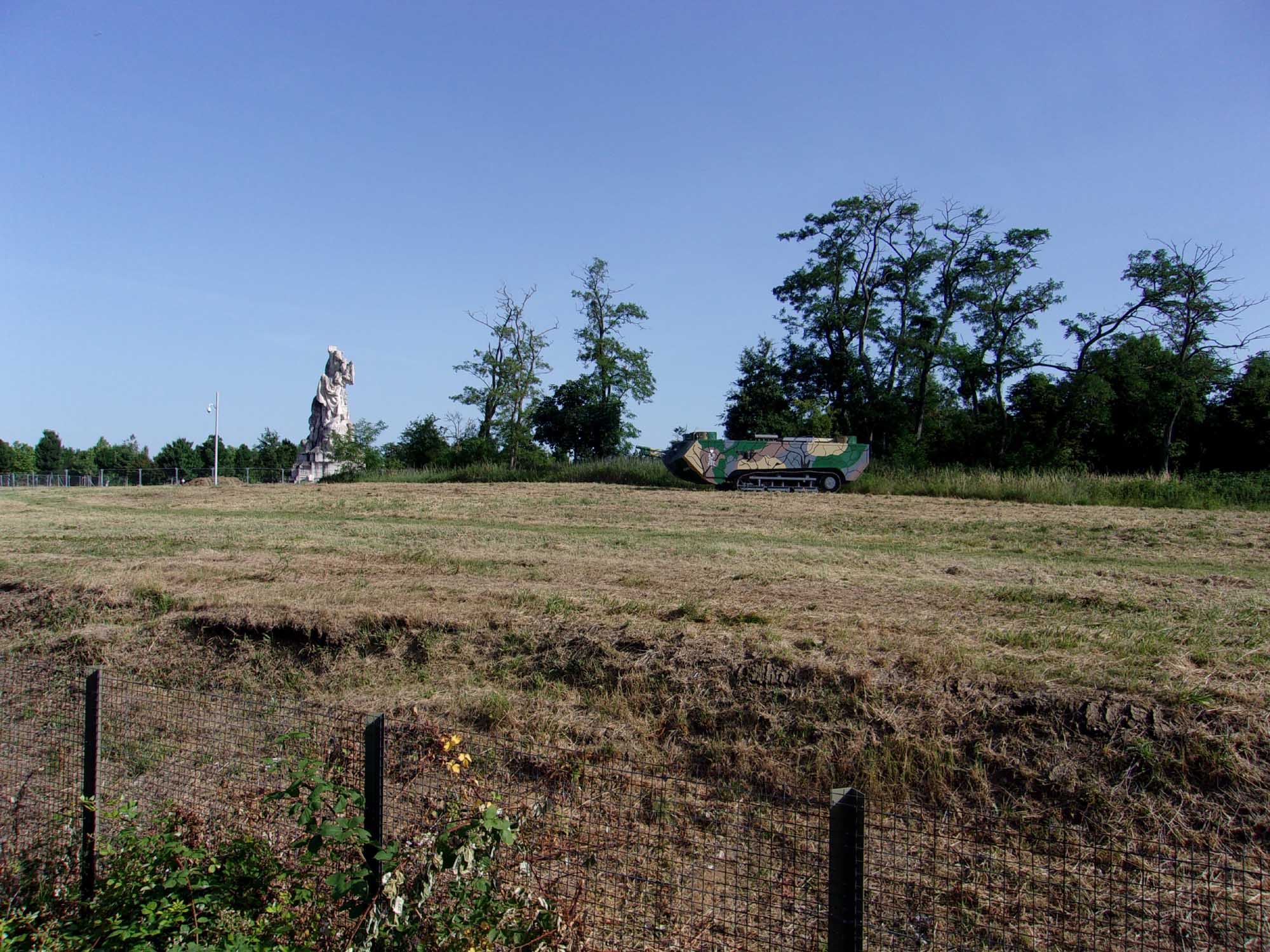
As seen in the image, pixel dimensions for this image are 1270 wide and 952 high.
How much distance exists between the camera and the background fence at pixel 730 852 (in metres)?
3.89


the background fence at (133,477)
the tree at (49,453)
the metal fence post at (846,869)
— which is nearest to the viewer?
the metal fence post at (846,869)

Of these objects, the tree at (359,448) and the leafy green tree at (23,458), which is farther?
the leafy green tree at (23,458)

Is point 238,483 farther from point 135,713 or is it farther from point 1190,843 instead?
point 1190,843

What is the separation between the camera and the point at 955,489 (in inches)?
1011

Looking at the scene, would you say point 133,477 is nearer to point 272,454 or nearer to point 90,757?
point 272,454

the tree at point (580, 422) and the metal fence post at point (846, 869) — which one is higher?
the tree at point (580, 422)

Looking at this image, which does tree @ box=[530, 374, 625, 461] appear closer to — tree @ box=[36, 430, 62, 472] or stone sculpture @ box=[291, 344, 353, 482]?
stone sculpture @ box=[291, 344, 353, 482]

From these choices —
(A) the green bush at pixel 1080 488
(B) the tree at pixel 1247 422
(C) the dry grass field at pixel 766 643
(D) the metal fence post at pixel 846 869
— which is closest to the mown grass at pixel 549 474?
(A) the green bush at pixel 1080 488

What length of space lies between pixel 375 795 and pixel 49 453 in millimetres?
95119

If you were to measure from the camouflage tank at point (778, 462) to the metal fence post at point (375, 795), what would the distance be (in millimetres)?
23407

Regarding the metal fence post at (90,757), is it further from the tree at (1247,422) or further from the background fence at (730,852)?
the tree at (1247,422)

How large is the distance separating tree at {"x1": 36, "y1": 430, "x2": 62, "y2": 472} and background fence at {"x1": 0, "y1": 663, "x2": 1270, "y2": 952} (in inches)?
3363

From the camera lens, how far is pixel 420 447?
43.9 meters

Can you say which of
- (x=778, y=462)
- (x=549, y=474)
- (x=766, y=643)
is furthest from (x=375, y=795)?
(x=549, y=474)
